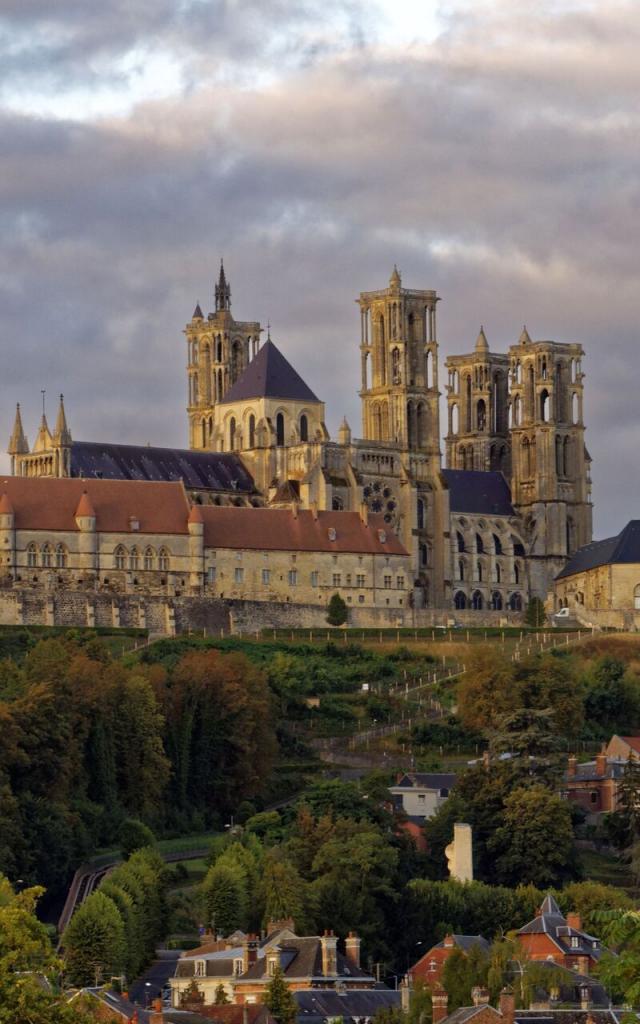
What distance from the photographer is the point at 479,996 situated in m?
69.2

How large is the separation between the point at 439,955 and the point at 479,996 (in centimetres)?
1065

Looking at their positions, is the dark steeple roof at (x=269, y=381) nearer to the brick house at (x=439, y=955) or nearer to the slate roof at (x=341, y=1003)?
the brick house at (x=439, y=955)

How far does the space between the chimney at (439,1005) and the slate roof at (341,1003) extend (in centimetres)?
→ 128

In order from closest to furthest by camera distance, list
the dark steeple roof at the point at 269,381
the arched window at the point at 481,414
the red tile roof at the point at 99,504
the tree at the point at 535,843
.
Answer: the tree at the point at 535,843, the red tile roof at the point at 99,504, the dark steeple roof at the point at 269,381, the arched window at the point at 481,414

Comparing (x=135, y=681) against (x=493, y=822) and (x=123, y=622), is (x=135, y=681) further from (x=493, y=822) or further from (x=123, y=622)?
(x=123, y=622)

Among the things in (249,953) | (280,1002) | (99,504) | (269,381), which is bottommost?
(280,1002)

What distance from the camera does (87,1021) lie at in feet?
155

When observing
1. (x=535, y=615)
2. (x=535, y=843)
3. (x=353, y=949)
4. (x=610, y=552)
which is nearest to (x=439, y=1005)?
(x=353, y=949)

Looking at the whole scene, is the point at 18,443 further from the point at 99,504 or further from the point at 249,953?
the point at 249,953

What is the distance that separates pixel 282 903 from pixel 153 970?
16.4 feet

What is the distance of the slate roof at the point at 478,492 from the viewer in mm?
155250

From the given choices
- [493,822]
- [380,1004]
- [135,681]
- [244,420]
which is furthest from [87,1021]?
[244,420]

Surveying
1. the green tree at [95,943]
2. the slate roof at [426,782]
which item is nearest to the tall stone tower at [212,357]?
the slate roof at [426,782]

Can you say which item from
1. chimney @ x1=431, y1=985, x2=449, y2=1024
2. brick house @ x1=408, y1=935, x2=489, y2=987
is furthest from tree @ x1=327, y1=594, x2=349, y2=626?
chimney @ x1=431, y1=985, x2=449, y2=1024
